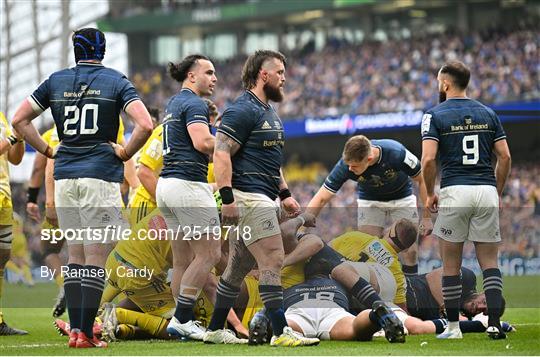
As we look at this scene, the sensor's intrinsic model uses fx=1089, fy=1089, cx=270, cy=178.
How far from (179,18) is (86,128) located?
3652 cm

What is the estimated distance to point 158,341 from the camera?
28.9 ft

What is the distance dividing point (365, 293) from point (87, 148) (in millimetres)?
2450

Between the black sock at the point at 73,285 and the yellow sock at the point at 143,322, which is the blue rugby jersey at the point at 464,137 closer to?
the yellow sock at the point at 143,322

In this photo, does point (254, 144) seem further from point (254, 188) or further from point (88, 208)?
point (88, 208)

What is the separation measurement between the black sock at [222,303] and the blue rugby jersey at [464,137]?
1915 mm

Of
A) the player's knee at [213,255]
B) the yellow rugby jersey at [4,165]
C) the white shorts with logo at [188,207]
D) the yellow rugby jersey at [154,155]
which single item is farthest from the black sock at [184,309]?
the yellow rugby jersey at [4,165]

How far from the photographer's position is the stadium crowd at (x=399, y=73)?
97.1ft

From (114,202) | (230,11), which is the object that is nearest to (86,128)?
(114,202)

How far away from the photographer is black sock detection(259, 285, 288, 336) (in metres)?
7.91

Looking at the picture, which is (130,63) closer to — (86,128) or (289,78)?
(289,78)

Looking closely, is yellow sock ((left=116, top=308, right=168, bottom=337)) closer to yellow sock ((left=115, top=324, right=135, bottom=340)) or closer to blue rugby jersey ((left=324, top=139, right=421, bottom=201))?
yellow sock ((left=115, top=324, right=135, bottom=340))

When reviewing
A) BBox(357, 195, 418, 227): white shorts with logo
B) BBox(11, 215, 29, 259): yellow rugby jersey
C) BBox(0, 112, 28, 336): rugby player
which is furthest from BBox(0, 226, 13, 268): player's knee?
BBox(11, 215, 29, 259): yellow rugby jersey

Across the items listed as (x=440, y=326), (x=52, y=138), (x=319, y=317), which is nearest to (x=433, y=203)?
(x=440, y=326)

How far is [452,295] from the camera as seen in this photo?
844cm
